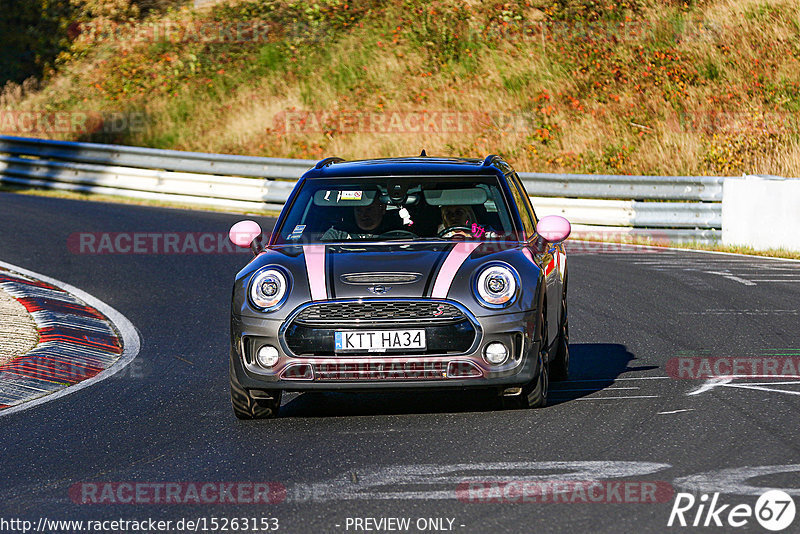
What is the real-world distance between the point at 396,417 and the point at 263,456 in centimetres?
115

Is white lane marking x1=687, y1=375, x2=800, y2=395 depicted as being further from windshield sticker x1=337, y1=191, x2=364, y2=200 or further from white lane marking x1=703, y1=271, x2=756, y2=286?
white lane marking x1=703, y1=271, x2=756, y2=286

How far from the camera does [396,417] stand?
7.22 m

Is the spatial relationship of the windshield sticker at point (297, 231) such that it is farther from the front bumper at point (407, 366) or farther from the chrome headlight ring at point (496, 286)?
the chrome headlight ring at point (496, 286)

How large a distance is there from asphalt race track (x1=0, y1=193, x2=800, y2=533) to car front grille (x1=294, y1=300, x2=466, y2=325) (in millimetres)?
625

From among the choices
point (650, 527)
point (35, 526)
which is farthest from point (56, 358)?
point (650, 527)

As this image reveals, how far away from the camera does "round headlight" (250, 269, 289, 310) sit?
6.97 meters

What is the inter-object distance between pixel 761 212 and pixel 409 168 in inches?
351

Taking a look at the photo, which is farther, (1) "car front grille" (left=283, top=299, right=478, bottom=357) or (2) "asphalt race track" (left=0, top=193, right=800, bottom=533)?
(1) "car front grille" (left=283, top=299, right=478, bottom=357)

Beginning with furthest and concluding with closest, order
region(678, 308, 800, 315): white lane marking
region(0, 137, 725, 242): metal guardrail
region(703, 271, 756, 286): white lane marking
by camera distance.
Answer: region(0, 137, 725, 242): metal guardrail < region(703, 271, 756, 286): white lane marking < region(678, 308, 800, 315): white lane marking

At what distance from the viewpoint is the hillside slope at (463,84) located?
2430 centimetres

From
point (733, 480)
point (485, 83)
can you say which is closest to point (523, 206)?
point (733, 480)

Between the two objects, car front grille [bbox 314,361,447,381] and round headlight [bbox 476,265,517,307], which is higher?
round headlight [bbox 476,265,517,307]

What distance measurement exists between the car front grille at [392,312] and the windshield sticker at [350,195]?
4.52ft

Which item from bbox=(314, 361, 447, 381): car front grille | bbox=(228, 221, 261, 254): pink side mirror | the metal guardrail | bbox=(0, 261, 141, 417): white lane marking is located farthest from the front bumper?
the metal guardrail
